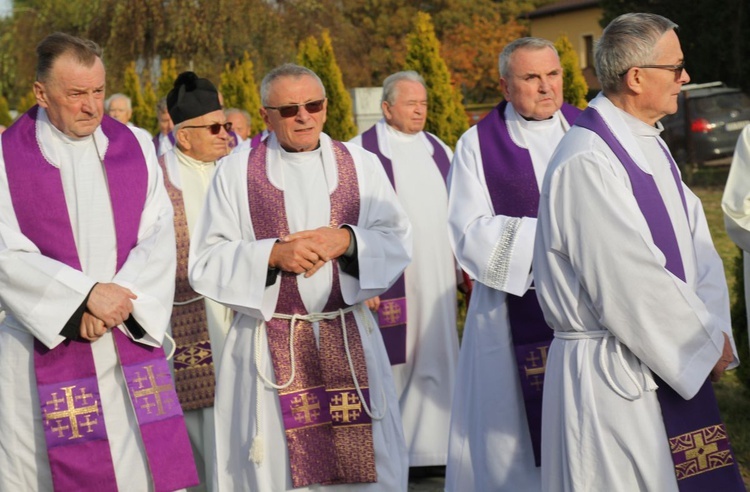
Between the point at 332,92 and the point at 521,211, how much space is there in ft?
28.7

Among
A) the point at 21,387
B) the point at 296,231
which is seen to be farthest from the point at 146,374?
the point at 296,231

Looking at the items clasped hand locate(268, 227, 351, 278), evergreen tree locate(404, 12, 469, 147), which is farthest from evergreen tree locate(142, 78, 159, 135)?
clasped hand locate(268, 227, 351, 278)

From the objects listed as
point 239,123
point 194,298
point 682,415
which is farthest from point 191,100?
point 239,123

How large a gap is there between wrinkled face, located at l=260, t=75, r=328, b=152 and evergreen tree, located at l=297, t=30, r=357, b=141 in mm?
8756

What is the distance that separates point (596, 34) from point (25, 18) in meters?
23.4

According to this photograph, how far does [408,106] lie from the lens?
25.6 ft

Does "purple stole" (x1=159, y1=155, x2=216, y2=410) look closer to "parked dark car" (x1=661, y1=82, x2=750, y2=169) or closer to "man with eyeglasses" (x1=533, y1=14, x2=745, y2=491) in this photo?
"man with eyeglasses" (x1=533, y1=14, x2=745, y2=491)

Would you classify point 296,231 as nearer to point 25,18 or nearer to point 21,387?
point 21,387

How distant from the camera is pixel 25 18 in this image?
3189 cm

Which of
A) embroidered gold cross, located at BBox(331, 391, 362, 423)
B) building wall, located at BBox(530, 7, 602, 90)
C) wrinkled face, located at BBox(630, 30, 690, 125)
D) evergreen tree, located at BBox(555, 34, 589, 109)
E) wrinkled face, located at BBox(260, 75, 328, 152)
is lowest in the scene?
embroidered gold cross, located at BBox(331, 391, 362, 423)

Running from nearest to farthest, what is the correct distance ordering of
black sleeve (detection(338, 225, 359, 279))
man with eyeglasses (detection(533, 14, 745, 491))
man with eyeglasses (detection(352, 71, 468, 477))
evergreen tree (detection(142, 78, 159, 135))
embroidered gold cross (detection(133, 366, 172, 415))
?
1. man with eyeglasses (detection(533, 14, 745, 491))
2. embroidered gold cross (detection(133, 366, 172, 415))
3. black sleeve (detection(338, 225, 359, 279))
4. man with eyeglasses (detection(352, 71, 468, 477))
5. evergreen tree (detection(142, 78, 159, 135))

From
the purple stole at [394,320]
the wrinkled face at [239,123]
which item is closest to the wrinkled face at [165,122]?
the wrinkled face at [239,123]

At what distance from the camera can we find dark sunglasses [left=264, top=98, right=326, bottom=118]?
16.9ft

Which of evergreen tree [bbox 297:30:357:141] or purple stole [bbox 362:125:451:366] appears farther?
evergreen tree [bbox 297:30:357:141]
